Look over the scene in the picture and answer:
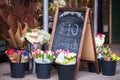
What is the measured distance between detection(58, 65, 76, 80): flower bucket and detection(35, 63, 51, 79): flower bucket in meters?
0.34

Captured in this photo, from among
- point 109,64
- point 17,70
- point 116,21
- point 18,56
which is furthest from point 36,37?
point 116,21

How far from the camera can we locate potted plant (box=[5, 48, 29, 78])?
7204mm

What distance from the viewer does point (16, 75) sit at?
729cm

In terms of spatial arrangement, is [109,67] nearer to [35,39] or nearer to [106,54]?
[106,54]

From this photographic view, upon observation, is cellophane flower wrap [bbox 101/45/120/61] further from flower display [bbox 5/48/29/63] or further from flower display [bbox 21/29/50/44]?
flower display [bbox 5/48/29/63]

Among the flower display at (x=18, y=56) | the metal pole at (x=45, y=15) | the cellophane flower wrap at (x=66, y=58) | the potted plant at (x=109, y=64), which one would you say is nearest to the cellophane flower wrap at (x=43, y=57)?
the cellophane flower wrap at (x=66, y=58)

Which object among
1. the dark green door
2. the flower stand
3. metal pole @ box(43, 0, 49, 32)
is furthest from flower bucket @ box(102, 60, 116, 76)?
the dark green door

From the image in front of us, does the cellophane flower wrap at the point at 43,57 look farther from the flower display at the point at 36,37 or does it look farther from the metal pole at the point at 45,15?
the metal pole at the point at 45,15

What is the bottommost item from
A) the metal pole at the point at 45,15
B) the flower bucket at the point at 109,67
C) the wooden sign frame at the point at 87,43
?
the flower bucket at the point at 109,67

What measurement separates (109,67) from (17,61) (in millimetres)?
1808

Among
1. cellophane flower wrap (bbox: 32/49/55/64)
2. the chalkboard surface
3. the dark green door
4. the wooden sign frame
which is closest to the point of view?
cellophane flower wrap (bbox: 32/49/55/64)

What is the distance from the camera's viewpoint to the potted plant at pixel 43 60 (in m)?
7.04

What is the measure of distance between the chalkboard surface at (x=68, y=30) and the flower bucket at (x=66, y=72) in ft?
1.84

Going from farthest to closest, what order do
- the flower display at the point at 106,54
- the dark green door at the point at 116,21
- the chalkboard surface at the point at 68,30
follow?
the dark green door at the point at 116,21 < the flower display at the point at 106,54 < the chalkboard surface at the point at 68,30
